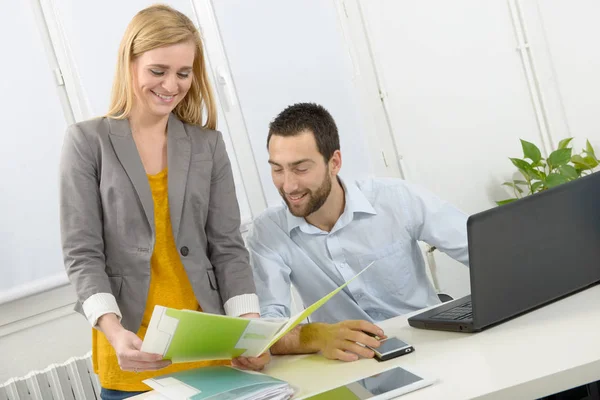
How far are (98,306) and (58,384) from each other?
133cm

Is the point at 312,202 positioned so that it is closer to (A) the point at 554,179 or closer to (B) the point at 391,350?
(B) the point at 391,350

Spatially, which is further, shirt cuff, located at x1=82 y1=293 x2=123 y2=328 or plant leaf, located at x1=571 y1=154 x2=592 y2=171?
plant leaf, located at x1=571 y1=154 x2=592 y2=171

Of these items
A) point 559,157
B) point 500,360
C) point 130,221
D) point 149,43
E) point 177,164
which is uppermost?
point 149,43

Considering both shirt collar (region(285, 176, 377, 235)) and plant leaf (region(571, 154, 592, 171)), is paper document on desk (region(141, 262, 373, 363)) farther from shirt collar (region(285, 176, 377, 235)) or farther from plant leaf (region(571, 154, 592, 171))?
plant leaf (region(571, 154, 592, 171))

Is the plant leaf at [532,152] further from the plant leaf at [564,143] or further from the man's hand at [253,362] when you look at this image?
the man's hand at [253,362]

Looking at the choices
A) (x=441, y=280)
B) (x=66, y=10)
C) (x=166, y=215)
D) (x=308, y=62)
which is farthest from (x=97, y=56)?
(x=441, y=280)

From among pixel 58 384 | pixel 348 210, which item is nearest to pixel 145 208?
pixel 348 210

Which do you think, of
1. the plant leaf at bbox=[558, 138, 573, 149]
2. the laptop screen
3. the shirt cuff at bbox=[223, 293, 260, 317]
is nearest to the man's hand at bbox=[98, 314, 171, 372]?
the shirt cuff at bbox=[223, 293, 260, 317]

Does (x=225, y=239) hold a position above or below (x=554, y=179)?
above

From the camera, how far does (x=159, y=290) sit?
1.85 metres

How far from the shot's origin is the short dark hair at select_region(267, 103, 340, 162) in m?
2.28

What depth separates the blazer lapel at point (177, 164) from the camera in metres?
1.85

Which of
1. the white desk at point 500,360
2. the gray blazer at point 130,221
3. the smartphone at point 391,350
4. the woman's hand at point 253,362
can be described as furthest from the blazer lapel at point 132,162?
the smartphone at point 391,350

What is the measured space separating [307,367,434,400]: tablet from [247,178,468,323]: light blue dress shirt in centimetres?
76
